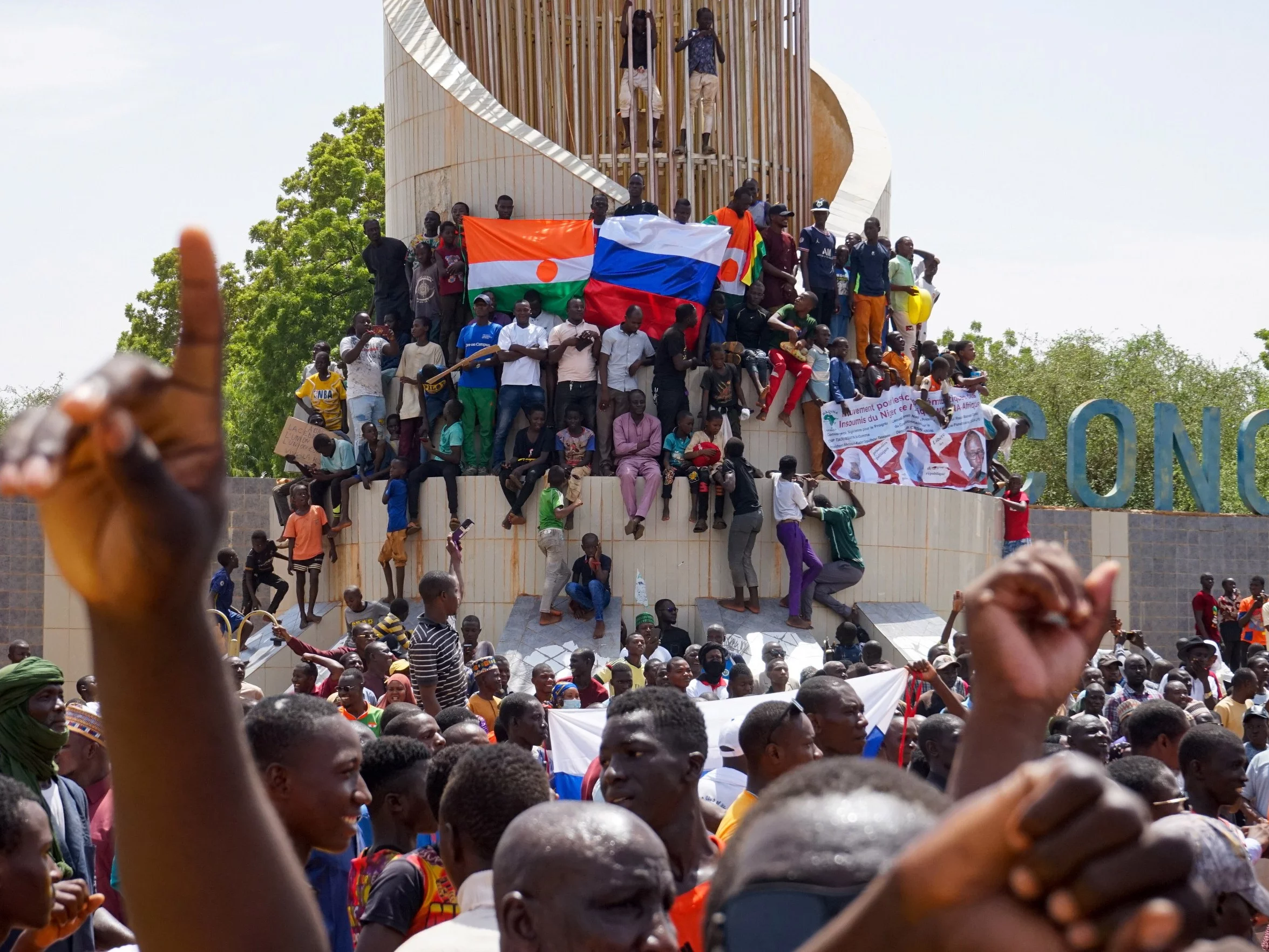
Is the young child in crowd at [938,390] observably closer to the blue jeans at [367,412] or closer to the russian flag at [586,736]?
the blue jeans at [367,412]

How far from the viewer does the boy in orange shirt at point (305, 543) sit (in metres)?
19.0

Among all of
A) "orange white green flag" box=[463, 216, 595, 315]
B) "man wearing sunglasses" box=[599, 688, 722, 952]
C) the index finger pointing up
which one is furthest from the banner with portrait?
the index finger pointing up

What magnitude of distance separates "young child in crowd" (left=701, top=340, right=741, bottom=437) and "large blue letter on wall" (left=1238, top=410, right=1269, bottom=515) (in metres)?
13.0

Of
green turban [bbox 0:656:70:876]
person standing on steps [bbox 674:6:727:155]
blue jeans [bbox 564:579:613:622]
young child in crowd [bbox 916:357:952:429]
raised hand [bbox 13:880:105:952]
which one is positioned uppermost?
person standing on steps [bbox 674:6:727:155]

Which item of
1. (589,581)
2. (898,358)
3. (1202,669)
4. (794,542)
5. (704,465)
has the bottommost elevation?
(1202,669)

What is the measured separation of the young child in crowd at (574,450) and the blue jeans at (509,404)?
40 centimetres

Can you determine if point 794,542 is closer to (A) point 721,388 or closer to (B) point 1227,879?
(A) point 721,388

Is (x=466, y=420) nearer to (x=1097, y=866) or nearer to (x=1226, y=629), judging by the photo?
(x=1226, y=629)

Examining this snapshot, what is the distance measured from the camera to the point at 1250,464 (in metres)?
28.5

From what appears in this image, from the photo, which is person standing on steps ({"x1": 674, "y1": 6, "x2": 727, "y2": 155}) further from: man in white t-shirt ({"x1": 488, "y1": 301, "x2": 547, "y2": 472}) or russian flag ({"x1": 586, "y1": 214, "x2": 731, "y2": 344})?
man in white t-shirt ({"x1": 488, "y1": 301, "x2": 547, "y2": 472})

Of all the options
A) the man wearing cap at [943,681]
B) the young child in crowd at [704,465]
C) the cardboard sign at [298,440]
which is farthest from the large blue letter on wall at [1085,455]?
the man wearing cap at [943,681]

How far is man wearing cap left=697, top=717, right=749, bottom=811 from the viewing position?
641cm

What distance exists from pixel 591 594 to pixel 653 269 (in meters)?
3.80

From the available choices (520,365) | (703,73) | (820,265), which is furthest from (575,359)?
(703,73)
